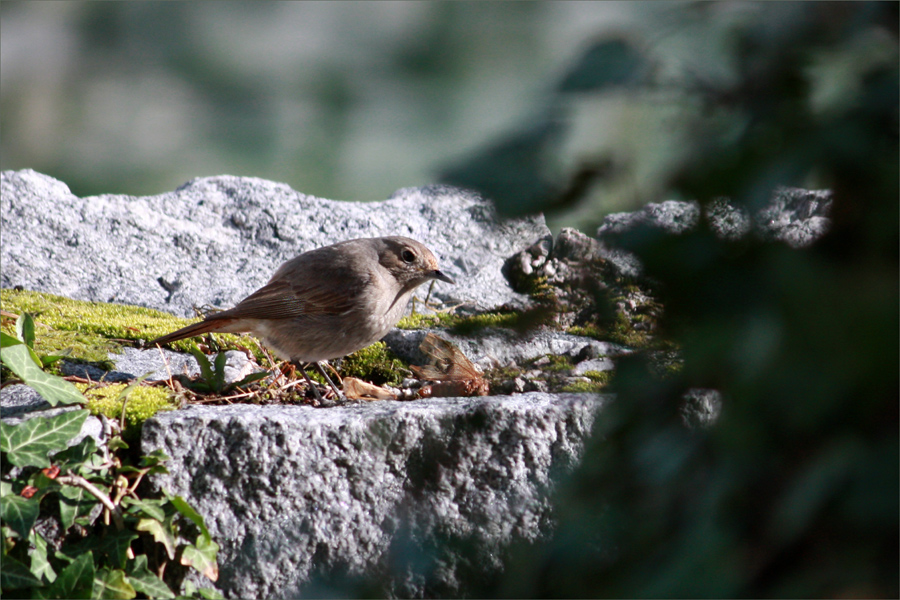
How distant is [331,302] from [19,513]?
2422mm

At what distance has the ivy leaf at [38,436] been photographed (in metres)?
2.48

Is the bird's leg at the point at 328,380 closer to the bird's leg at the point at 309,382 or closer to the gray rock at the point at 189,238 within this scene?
the bird's leg at the point at 309,382

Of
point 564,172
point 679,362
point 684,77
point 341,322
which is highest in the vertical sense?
point 341,322

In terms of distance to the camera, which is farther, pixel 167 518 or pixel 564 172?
pixel 167 518

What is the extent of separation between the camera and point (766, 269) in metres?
A: 0.82

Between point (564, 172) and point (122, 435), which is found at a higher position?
point (564, 172)

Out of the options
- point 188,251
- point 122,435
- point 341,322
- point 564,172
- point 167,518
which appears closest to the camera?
point 564,172

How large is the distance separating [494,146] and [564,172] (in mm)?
95

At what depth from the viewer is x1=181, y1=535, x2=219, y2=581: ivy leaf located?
8.66 ft

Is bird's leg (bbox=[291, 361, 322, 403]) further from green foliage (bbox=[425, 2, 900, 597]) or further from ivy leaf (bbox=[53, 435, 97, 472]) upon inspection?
green foliage (bbox=[425, 2, 900, 597])

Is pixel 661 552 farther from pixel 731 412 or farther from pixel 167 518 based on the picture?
pixel 167 518

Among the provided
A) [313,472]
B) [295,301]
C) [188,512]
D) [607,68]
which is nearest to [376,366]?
[295,301]

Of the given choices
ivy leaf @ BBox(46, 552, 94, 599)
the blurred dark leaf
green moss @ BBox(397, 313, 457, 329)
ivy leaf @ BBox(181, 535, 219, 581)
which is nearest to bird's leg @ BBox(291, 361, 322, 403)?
green moss @ BBox(397, 313, 457, 329)

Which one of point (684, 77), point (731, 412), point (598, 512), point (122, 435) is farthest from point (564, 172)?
point (122, 435)
